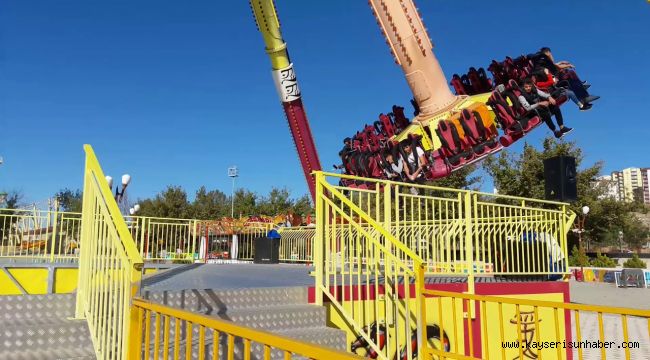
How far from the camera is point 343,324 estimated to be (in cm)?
511

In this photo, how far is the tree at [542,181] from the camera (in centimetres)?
3553

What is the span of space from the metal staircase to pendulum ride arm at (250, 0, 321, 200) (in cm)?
1663

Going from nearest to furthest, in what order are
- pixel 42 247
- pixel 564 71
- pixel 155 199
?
pixel 42 247 < pixel 564 71 < pixel 155 199

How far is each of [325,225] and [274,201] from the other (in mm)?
49875

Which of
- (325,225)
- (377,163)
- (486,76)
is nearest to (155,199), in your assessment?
(377,163)

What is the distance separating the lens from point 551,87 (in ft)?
50.2

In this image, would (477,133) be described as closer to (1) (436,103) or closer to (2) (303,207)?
(1) (436,103)

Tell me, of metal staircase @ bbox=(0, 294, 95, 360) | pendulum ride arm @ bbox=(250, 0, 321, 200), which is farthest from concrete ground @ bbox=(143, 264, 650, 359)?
pendulum ride arm @ bbox=(250, 0, 321, 200)

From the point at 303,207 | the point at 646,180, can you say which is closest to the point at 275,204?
the point at 303,207

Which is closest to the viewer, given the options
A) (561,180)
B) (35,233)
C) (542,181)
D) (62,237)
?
(561,180)

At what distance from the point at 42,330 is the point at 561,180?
863cm

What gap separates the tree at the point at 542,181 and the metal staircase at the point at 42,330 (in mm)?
35556

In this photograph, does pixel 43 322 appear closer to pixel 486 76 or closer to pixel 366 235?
pixel 366 235

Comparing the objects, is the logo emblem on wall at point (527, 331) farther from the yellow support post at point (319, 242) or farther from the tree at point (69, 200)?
the tree at point (69, 200)
